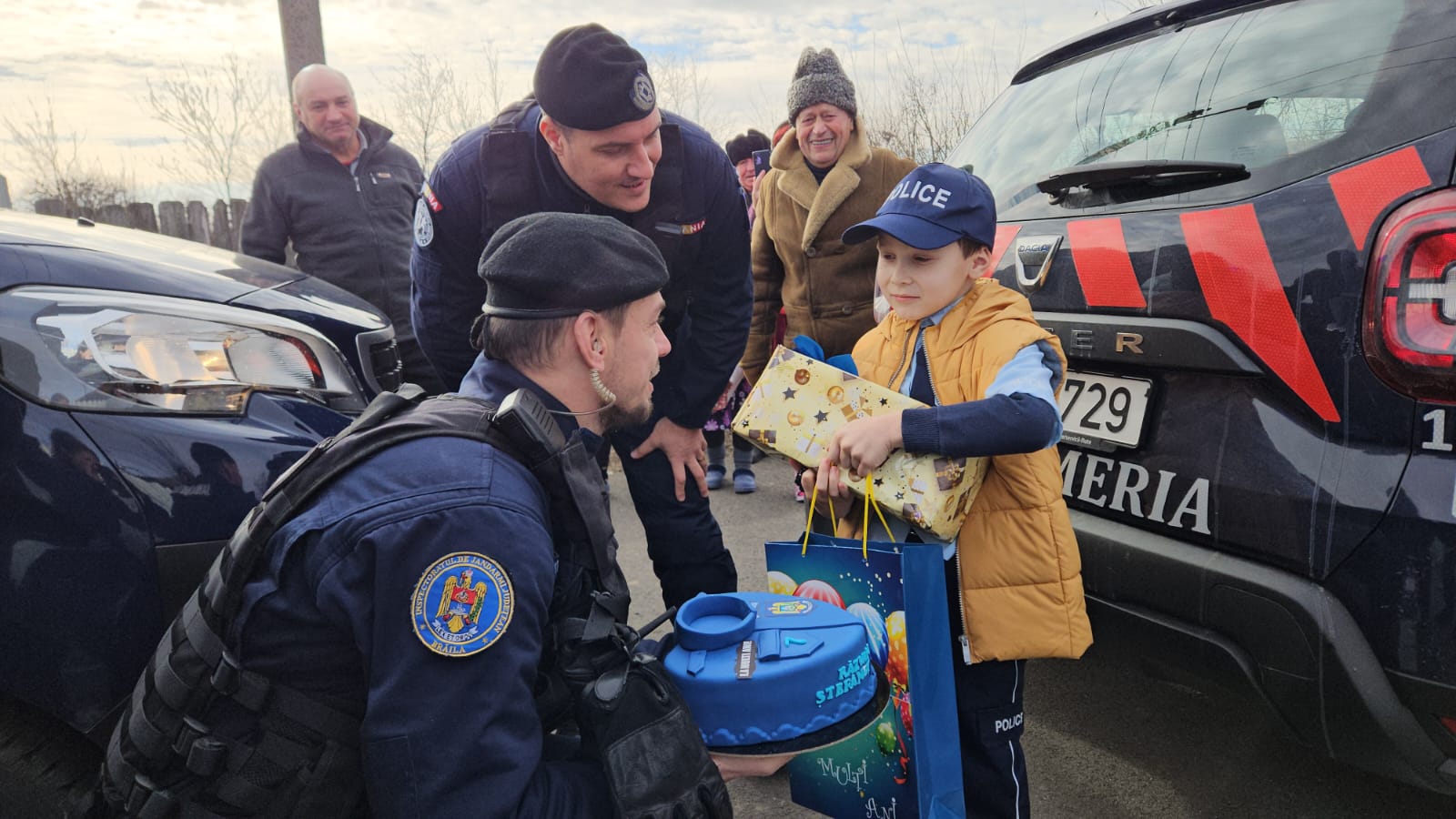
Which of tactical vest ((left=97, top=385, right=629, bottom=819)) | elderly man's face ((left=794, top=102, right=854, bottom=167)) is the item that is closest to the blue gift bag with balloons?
tactical vest ((left=97, top=385, right=629, bottom=819))

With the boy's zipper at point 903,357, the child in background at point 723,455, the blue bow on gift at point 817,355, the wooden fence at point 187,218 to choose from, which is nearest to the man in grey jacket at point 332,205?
the child in background at point 723,455

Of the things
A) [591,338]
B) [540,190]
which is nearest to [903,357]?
[591,338]

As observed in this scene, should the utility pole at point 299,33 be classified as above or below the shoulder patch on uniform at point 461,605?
above

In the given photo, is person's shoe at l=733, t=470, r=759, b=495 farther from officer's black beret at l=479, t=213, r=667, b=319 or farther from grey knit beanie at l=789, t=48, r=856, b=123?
officer's black beret at l=479, t=213, r=667, b=319

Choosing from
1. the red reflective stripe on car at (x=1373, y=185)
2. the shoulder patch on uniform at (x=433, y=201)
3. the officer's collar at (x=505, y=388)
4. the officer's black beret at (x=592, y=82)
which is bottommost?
the officer's collar at (x=505, y=388)

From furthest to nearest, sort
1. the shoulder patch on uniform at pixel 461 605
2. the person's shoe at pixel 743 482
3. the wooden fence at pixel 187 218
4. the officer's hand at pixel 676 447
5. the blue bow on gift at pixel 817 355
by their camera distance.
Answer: the wooden fence at pixel 187 218 → the person's shoe at pixel 743 482 → the officer's hand at pixel 676 447 → the blue bow on gift at pixel 817 355 → the shoulder patch on uniform at pixel 461 605

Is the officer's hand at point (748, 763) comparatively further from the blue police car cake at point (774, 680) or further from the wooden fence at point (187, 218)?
the wooden fence at point (187, 218)

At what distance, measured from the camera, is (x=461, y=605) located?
3.40 ft

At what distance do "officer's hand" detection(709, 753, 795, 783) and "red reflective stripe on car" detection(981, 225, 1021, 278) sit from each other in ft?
4.47

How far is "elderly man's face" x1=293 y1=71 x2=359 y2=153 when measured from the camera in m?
4.38

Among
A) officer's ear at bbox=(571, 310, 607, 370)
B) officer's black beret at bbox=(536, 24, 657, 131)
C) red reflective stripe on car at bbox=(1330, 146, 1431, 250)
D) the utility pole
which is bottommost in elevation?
officer's ear at bbox=(571, 310, 607, 370)

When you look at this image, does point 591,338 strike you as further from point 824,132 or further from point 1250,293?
point 824,132

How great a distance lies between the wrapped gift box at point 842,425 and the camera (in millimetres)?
1614

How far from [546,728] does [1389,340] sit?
1.43 m
